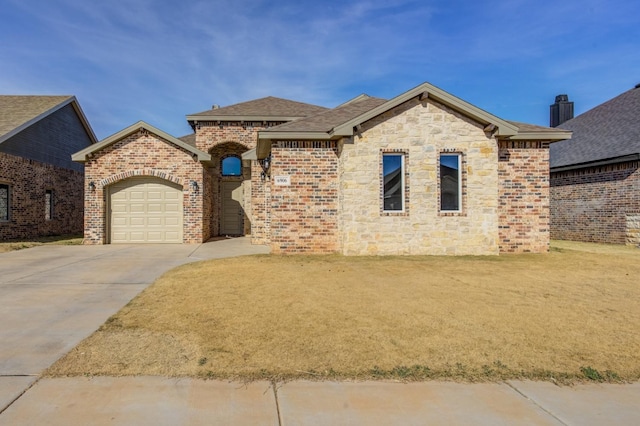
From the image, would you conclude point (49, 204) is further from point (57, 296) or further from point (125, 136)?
point (57, 296)

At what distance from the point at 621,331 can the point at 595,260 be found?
20.9 feet

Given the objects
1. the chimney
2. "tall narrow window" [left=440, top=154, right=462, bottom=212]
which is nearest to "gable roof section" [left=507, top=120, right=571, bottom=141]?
"tall narrow window" [left=440, top=154, right=462, bottom=212]

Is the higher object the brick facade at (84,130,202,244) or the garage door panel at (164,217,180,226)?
the brick facade at (84,130,202,244)

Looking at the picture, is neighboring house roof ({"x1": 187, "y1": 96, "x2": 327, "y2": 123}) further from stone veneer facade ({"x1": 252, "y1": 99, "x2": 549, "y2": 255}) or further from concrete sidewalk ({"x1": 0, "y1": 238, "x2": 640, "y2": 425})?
concrete sidewalk ({"x1": 0, "y1": 238, "x2": 640, "y2": 425})

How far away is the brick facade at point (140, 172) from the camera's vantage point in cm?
1363

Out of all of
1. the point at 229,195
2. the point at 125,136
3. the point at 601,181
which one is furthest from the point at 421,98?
the point at 229,195

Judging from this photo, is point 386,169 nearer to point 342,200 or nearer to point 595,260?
point 342,200

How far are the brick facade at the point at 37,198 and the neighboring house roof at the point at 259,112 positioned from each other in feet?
24.5

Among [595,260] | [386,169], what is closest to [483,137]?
[386,169]

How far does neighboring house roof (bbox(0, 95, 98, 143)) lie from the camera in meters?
15.5

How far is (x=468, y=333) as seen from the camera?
13.2 feet

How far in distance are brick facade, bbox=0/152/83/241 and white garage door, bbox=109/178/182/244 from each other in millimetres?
5239

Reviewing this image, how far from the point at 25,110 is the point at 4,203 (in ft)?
17.0

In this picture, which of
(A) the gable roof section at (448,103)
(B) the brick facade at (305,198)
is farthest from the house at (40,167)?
(A) the gable roof section at (448,103)
